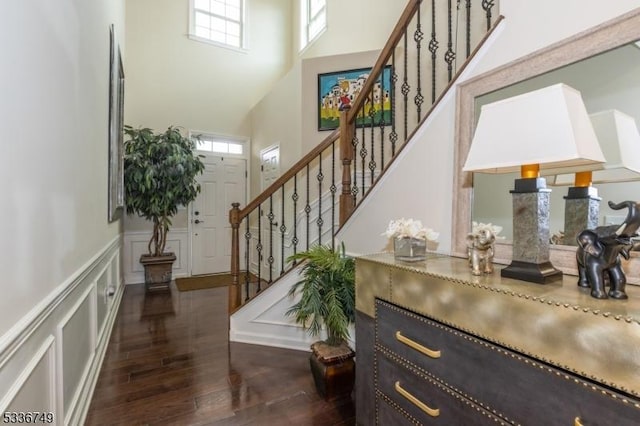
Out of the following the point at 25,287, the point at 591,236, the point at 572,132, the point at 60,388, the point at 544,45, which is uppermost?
the point at 544,45

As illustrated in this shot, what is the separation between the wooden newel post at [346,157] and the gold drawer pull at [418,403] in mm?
1303

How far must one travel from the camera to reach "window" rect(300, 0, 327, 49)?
5.35m

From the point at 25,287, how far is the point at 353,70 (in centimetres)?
382

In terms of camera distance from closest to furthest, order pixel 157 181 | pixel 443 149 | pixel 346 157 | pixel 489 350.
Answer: pixel 489 350 → pixel 443 149 → pixel 346 157 → pixel 157 181

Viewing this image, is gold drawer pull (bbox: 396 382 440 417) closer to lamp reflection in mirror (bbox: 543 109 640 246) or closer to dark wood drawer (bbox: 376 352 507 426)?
dark wood drawer (bbox: 376 352 507 426)

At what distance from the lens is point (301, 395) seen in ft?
6.61

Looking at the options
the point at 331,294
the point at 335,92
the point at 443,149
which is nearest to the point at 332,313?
the point at 331,294

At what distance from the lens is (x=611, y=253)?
85 cm

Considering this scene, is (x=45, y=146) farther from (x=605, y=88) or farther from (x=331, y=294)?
(x=605, y=88)

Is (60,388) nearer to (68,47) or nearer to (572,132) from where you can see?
(68,47)

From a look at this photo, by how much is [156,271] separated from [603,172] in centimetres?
488

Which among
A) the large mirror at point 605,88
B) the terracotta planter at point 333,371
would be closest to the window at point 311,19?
the large mirror at point 605,88

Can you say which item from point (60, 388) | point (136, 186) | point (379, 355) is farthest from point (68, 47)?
point (136, 186)

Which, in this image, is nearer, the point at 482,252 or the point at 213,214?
the point at 482,252
